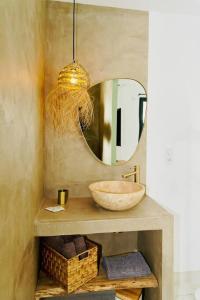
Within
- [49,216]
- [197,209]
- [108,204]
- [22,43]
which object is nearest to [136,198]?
[108,204]

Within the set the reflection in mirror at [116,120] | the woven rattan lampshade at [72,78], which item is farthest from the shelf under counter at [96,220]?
the woven rattan lampshade at [72,78]

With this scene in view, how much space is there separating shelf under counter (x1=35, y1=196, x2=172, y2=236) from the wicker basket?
183mm

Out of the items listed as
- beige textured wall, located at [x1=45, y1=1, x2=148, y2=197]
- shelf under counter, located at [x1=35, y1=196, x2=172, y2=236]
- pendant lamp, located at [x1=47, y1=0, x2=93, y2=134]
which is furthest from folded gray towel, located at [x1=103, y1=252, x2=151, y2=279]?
pendant lamp, located at [x1=47, y1=0, x2=93, y2=134]

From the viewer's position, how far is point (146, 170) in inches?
83.6

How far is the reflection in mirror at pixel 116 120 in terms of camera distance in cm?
199

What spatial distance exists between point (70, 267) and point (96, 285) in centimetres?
24

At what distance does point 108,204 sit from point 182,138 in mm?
1031

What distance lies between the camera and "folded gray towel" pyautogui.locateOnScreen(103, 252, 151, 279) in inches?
63.6

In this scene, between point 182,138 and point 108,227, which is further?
point 182,138

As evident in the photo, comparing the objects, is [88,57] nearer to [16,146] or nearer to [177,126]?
[177,126]

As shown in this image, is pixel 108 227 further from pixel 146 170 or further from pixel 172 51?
pixel 172 51

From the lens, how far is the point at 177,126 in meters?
2.18

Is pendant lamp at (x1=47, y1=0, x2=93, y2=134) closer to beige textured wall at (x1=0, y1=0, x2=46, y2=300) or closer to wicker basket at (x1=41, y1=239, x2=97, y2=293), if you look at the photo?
beige textured wall at (x1=0, y1=0, x2=46, y2=300)

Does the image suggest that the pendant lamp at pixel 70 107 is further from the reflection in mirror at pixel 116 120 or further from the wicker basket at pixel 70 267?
the wicker basket at pixel 70 267
